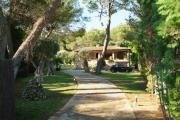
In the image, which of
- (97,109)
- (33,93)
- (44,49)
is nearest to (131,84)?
(44,49)

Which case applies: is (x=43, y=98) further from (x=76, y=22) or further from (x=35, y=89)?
(x=76, y=22)

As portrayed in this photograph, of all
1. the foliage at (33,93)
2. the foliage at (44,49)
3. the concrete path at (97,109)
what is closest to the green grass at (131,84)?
the concrete path at (97,109)

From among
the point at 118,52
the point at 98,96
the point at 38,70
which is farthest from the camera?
the point at 118,52

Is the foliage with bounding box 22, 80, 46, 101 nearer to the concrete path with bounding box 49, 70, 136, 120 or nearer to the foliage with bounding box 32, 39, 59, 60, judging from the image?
the concrete path with bounding box 49, 70, 136, 120

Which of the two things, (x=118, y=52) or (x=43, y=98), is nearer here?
(x=43, y=98)

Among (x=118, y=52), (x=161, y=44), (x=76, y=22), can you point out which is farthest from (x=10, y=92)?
(x=118, y=52)

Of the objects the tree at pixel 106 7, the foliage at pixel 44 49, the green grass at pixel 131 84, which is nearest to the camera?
the green grass at pixel 131 84

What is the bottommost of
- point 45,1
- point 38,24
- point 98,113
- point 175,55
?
point 98,113

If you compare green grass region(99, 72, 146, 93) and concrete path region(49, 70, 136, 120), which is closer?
concrete path region(49, 70, 136, 120)

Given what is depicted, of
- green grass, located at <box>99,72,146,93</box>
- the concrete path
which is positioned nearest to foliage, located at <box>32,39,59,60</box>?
green grass, located at <box>99,72,146,93</box>

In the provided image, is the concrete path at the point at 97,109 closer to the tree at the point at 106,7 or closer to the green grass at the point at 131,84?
the green grass at the point at 131,84

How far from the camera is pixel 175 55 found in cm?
841

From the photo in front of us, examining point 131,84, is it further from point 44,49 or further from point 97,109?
point 97,109

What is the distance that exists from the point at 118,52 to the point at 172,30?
6797cm
